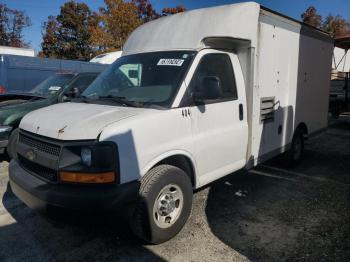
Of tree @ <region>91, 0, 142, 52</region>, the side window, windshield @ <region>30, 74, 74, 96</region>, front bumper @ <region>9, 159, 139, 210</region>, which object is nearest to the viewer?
front bumper @ <region>9, 159, 139, 210</region>

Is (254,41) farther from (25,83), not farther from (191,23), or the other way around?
(25,83)

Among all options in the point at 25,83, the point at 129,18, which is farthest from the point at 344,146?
the point at 129,18

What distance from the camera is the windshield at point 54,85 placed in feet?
24.3

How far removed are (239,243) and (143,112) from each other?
177 centimetres

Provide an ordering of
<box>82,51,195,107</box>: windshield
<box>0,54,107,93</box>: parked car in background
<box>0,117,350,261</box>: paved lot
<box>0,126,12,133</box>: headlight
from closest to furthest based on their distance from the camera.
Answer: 1. <box>0,117,350,261</box>: paved lot
2. <box>82,51,195,107</box>: windshield
3. <box>0,126,12,133</box>: headlight
4. <box>0,54,107,93</box>: parked car in background

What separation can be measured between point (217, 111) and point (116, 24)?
89.2 feet

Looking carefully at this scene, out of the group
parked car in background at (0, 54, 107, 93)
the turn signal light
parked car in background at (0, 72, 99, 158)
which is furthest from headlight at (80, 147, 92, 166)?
parked car in background at (0, 54, 107, 93)

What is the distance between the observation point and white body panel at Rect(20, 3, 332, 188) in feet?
10.4

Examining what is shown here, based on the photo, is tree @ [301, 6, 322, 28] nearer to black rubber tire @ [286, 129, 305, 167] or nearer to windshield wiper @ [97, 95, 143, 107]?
black rubber tire @ [286, 129, 305, 167]

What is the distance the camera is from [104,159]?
293cm

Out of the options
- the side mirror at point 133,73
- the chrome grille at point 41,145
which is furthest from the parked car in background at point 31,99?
the chrome grille at point 41,145

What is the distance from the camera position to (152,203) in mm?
3250

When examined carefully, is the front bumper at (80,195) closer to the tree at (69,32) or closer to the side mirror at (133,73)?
the side mirror at (133,73)

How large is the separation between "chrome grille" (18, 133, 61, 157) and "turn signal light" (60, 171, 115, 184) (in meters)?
0.29
